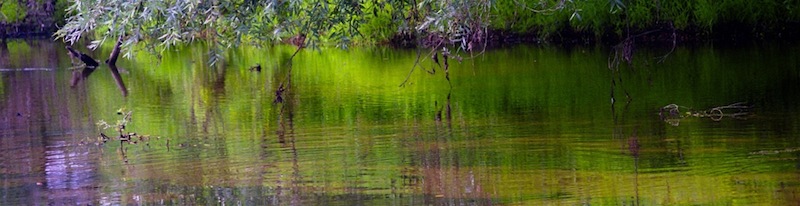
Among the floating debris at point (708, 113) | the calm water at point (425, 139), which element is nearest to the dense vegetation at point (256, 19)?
the calm water at point (425, 139)

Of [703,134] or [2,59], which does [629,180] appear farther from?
[2,59]

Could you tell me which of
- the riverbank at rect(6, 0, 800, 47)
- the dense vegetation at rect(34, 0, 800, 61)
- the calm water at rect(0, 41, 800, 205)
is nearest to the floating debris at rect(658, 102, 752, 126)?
the calm water at rect(0, 41, 800, 205)

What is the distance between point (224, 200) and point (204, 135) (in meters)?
4.16

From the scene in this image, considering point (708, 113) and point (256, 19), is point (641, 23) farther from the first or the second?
point (256, 19)

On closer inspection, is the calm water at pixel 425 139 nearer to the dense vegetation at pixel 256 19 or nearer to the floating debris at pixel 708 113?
the floating debris at pixel 708 113

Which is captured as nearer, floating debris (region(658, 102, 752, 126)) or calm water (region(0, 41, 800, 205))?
calm water (region(0, 41, 800, 205))

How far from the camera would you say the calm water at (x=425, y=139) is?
8.48 m

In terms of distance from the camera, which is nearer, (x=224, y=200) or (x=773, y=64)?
(x=224, y=200)

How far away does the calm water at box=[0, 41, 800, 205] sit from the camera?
334 inches

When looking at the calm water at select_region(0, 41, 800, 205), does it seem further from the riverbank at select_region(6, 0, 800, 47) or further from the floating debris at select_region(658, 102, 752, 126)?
the riverbank at select_region(6, 0, 800, 47)

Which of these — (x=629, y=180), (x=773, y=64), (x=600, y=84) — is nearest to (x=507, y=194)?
(x=629, y=180)

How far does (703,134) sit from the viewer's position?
1096 cm

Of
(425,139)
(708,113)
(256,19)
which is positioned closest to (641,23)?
(708,113)

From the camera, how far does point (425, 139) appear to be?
11.5 m
